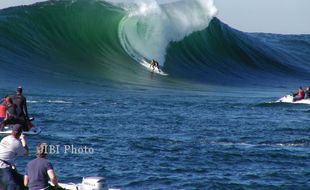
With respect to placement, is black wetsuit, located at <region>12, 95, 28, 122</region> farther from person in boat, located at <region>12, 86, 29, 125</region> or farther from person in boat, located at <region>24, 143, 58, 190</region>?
person in boat, located at <region>24, 143, 58, 190</region>

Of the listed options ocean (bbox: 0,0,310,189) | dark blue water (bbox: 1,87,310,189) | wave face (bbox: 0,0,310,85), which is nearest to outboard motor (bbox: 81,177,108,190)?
dark blue water (bbox: 1,87,310,189)

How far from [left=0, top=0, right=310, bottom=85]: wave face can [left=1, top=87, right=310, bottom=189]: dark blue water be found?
9762mm

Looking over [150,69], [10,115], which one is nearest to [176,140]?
[10,115]

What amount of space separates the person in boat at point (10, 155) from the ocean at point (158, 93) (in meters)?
4.06

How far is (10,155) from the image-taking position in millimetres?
12969

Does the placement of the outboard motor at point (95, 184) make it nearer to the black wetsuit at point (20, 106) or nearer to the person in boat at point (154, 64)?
the black wetsuit at point (20, 106)

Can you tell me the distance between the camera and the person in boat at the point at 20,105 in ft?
71.4

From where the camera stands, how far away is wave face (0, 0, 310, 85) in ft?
Answer: 150

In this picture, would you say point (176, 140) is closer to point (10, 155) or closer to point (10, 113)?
point (10, 113)

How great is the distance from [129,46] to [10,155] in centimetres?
4057

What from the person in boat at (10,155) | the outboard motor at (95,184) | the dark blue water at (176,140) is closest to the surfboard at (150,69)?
the dark blue water at (176,140)

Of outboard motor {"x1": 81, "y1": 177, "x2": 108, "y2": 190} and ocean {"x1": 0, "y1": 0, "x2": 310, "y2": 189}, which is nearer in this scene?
outboard motor {"x1": 81, "y1": 177, "x2": 108, "y2": 190}

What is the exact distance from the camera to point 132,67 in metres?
49.5

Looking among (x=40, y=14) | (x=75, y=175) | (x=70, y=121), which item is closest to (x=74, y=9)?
(x=40, y=14)
